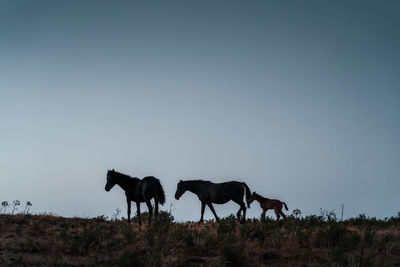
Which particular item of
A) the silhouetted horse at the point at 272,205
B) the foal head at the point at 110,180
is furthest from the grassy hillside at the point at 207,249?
the silhouetted horse at the point at 272,205

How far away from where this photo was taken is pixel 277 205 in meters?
19.8

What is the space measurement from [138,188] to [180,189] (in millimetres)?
3823

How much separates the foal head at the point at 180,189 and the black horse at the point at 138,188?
121 inches

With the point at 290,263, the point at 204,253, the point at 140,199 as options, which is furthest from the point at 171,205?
the point at 140,199

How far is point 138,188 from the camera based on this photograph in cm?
1548

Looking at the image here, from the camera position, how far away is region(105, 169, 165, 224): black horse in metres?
15.1

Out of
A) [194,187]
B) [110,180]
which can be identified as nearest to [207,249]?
[110,180]

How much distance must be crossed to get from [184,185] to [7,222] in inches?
319

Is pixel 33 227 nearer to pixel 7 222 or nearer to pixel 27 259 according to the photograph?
pixel 7 222

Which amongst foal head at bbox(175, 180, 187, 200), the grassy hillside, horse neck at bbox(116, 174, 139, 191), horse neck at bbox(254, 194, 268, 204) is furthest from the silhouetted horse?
the grassy hillside

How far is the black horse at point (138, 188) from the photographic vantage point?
1514 centimetres

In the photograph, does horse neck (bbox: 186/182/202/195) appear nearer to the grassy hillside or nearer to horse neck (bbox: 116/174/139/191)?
horse neck (bbox: 116/174/139/191)

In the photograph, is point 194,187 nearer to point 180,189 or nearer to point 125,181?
point 180,189

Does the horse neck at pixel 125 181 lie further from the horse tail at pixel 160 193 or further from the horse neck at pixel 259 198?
the horse neck at pixel 259 198
